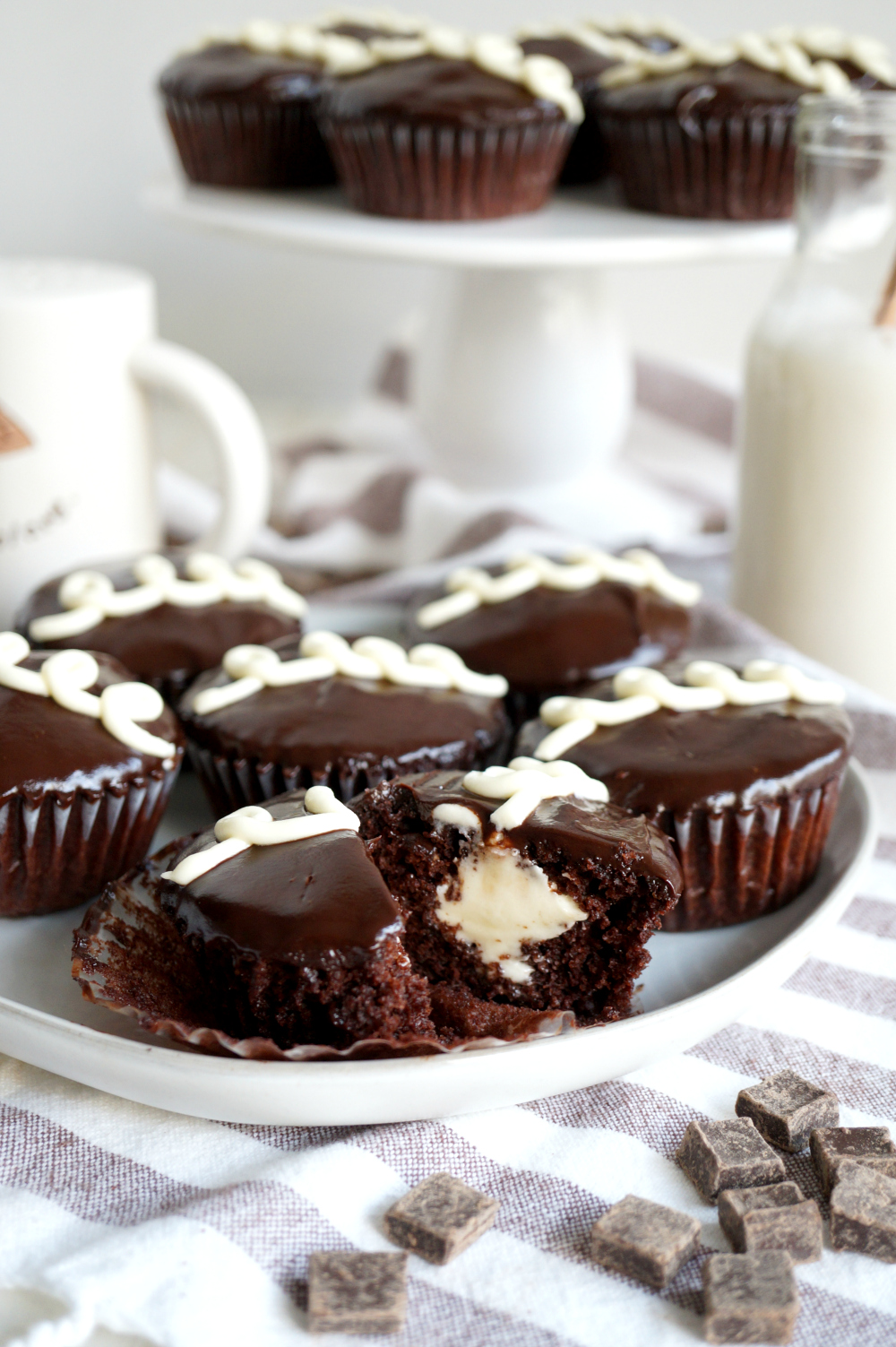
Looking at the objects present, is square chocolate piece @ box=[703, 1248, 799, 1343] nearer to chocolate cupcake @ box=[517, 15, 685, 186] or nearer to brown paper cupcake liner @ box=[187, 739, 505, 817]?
brown paper cupcake liner @ box=[187, 739, 505, 817]

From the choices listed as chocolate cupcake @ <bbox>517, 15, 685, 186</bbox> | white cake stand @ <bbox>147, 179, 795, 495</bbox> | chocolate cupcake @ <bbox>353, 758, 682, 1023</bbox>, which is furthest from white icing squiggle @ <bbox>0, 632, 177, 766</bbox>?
chocolate cupcake @ <bbox>517, 15, 685, 186</bbox>

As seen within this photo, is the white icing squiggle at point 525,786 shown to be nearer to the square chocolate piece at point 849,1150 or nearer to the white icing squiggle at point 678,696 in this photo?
the white icing squiggle at point 678,696

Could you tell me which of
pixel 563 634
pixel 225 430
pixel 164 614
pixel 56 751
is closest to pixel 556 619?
pixel 563 634

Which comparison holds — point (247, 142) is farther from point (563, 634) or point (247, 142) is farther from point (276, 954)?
point (276, 954)

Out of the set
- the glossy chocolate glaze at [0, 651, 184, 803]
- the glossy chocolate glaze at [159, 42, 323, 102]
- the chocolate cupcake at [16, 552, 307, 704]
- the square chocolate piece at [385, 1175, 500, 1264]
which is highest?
the glossy chocolate glaze at [159, 42, 323, 102]

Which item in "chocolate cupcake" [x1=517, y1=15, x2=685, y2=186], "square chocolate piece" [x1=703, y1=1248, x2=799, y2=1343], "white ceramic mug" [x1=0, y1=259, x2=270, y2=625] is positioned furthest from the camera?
"chocolate cupcake" [x1=517, y1=15, x2=685, y2=186]

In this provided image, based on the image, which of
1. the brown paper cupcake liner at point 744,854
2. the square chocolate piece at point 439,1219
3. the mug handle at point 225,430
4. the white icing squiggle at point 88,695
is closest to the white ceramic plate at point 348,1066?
the square chocolate piece at point 439,1219

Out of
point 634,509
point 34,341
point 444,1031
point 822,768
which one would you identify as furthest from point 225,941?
point 634,509

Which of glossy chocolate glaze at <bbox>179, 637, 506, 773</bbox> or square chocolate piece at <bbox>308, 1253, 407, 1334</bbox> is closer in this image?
square chocolate piece at <bbox>308, 1253, 407, 1334</bbox>
